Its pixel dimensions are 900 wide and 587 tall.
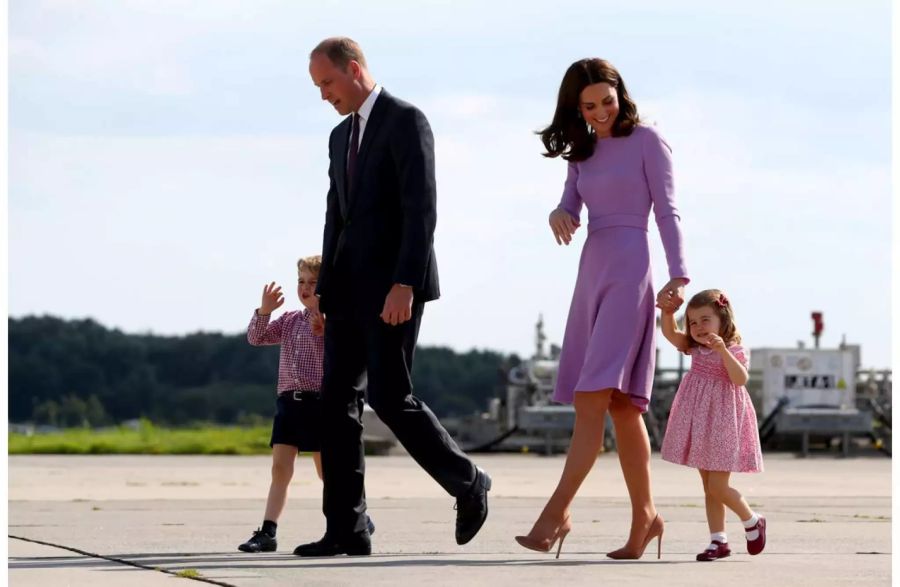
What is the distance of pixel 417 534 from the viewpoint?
7.78 meters

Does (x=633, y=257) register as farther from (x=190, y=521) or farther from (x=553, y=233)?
(x=190, y=521)

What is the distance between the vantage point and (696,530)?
816 cm

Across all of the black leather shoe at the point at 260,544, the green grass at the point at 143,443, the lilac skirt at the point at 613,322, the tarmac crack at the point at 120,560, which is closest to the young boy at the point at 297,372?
the black leather shoe at the point at 260,544

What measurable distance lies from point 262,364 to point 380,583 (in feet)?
188

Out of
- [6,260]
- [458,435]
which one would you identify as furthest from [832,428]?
[6,260]

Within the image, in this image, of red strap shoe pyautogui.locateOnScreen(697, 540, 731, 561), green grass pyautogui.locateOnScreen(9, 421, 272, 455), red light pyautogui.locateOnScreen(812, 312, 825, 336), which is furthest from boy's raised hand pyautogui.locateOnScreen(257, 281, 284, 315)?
red light pyautogui.locateOnScreen(812, 312, 825, 336)

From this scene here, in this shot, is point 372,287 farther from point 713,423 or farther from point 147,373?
point 147,373

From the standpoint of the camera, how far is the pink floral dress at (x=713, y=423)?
6559 millimetres

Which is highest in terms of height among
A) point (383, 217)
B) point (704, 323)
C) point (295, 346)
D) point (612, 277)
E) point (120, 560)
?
point (383, 217)

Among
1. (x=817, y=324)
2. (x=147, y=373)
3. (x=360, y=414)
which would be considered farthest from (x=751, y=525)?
(x=147, y=373)

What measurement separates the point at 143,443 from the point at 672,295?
64.1 feet

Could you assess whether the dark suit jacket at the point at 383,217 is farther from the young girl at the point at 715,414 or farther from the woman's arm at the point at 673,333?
the young girl at the point at 715,414

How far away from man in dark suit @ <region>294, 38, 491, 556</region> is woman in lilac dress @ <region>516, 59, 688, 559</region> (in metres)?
0.46

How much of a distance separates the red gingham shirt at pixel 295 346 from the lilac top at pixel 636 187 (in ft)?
5.18
